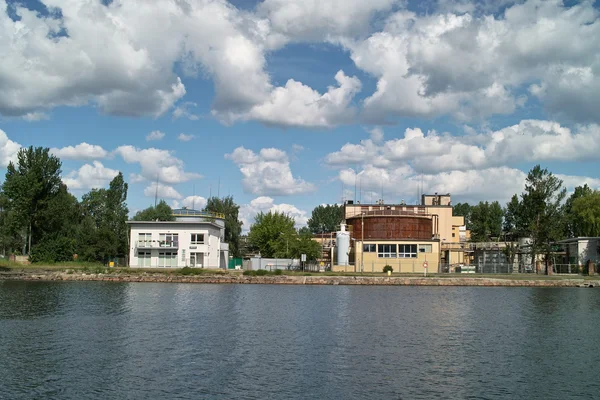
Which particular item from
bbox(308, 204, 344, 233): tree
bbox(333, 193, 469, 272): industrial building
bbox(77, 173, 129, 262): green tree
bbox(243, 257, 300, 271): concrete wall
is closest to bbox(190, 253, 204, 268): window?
bbox(243, 257, 300, 271): concrete wall

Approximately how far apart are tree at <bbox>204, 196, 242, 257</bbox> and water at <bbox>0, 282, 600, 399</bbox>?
67322 mm

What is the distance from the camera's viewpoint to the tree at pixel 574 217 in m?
110

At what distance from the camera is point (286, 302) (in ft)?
164

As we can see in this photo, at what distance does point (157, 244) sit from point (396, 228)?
38614mm

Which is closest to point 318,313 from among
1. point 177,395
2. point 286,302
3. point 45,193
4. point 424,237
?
point 286,302

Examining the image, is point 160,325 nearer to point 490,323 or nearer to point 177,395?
point 177,395

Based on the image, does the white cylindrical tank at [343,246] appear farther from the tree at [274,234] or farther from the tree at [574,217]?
the tree at [574,217]

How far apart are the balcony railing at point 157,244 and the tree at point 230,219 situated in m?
31.2

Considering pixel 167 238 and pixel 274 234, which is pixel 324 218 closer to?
pixel 274 234

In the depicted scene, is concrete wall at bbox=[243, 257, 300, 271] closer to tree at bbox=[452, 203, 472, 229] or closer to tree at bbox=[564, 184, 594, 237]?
tree at bbox=[564, 184, 594, 237]

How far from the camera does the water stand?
21.7 metres

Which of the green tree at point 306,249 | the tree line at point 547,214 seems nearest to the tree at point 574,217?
the tree line at point 547,214

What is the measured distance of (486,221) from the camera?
144 meters

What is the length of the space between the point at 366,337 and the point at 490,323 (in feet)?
36.5
